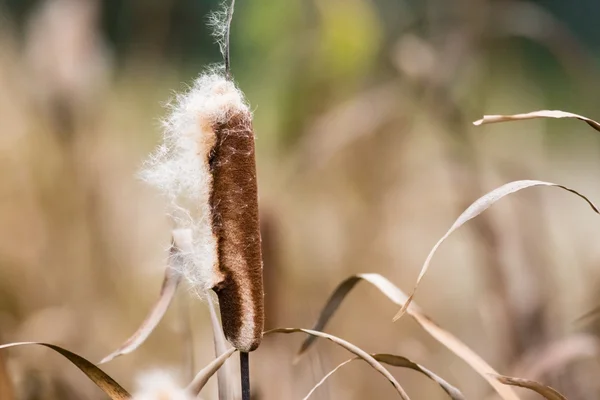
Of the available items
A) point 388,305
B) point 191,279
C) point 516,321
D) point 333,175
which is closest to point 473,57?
point 333,175

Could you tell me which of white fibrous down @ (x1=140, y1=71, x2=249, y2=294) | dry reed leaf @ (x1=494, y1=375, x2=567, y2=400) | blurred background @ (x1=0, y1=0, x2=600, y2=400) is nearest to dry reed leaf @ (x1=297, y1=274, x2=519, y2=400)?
dry reed leaf @ (x1=494, y1=375, x2=567, y2=400)

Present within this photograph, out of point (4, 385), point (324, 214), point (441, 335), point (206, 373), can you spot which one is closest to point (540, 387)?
point (441, 335)

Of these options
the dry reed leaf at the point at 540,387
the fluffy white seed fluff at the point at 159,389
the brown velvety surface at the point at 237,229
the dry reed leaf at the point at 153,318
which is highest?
the brown velvety surface at the point at 237,229

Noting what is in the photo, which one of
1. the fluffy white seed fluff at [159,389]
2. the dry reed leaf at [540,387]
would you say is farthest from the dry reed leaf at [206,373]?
the dry reed leaf at [540,387]

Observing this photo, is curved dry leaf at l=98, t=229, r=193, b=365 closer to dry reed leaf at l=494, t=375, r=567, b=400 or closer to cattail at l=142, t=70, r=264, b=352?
cattail at l=142, t=70, r=264, b=352

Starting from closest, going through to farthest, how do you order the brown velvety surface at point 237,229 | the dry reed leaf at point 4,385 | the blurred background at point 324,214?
the brown velvety surface at point 237,229 < the dry reed leaf at point 4,385 < the blurred background at point 324,214

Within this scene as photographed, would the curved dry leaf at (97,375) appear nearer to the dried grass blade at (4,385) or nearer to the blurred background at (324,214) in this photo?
the dried grass blade at (4,385)
